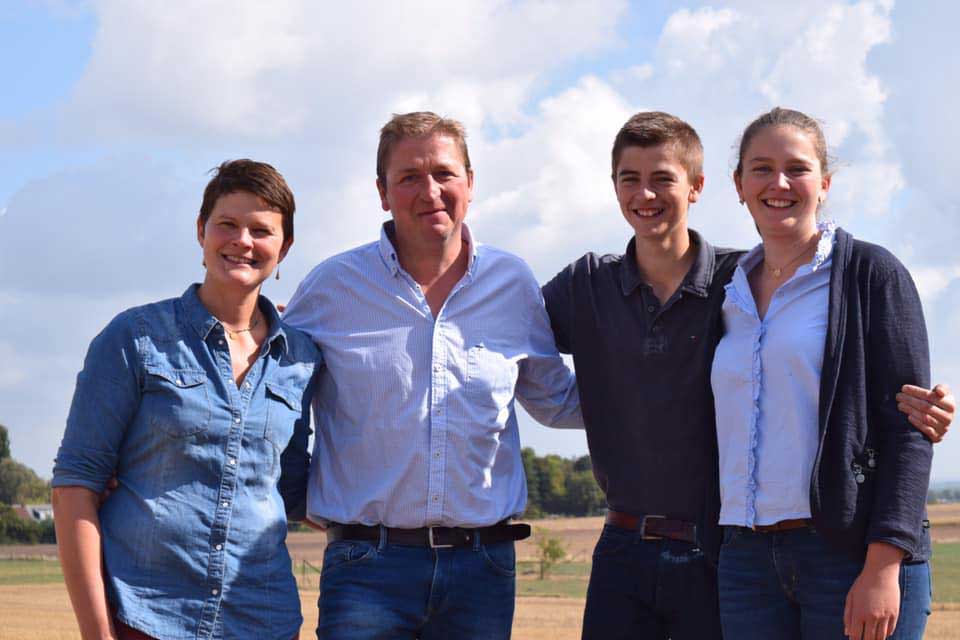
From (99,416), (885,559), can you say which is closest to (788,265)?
(885,559)

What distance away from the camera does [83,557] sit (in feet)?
16.2

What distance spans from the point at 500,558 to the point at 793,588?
60.1 inches

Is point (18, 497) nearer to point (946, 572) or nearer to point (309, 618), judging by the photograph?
point (309, 618)

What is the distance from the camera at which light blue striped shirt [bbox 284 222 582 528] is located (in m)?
5.93

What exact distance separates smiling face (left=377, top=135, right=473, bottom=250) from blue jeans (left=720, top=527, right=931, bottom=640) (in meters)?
2.19

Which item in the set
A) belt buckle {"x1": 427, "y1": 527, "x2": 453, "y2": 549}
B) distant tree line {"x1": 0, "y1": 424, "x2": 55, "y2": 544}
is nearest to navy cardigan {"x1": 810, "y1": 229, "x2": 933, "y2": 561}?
belt buckle {"x1": 427, "y1": 527, "x2": 453, "y2": 549}

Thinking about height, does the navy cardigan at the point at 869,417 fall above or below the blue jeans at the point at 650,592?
above

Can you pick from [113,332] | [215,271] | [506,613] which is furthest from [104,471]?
[506,613]

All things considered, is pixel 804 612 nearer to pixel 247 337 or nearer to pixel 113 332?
pixel 247 337

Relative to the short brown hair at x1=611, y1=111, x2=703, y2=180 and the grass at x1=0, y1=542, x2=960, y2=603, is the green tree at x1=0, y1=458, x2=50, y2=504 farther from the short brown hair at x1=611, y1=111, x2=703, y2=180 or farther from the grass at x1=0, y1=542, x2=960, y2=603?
the short brown hair at x1=611, y1=111, x2=703, y2=180

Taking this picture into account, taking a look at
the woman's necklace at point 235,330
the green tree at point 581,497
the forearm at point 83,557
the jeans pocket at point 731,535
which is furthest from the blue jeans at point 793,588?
the green tree at point 581,497

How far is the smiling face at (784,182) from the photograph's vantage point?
553 centimetres

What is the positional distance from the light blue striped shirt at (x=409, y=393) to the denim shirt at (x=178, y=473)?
2.44 feet

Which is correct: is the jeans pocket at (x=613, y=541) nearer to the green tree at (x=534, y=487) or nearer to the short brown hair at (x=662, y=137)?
the short brown hair at (x=662, y=137)
